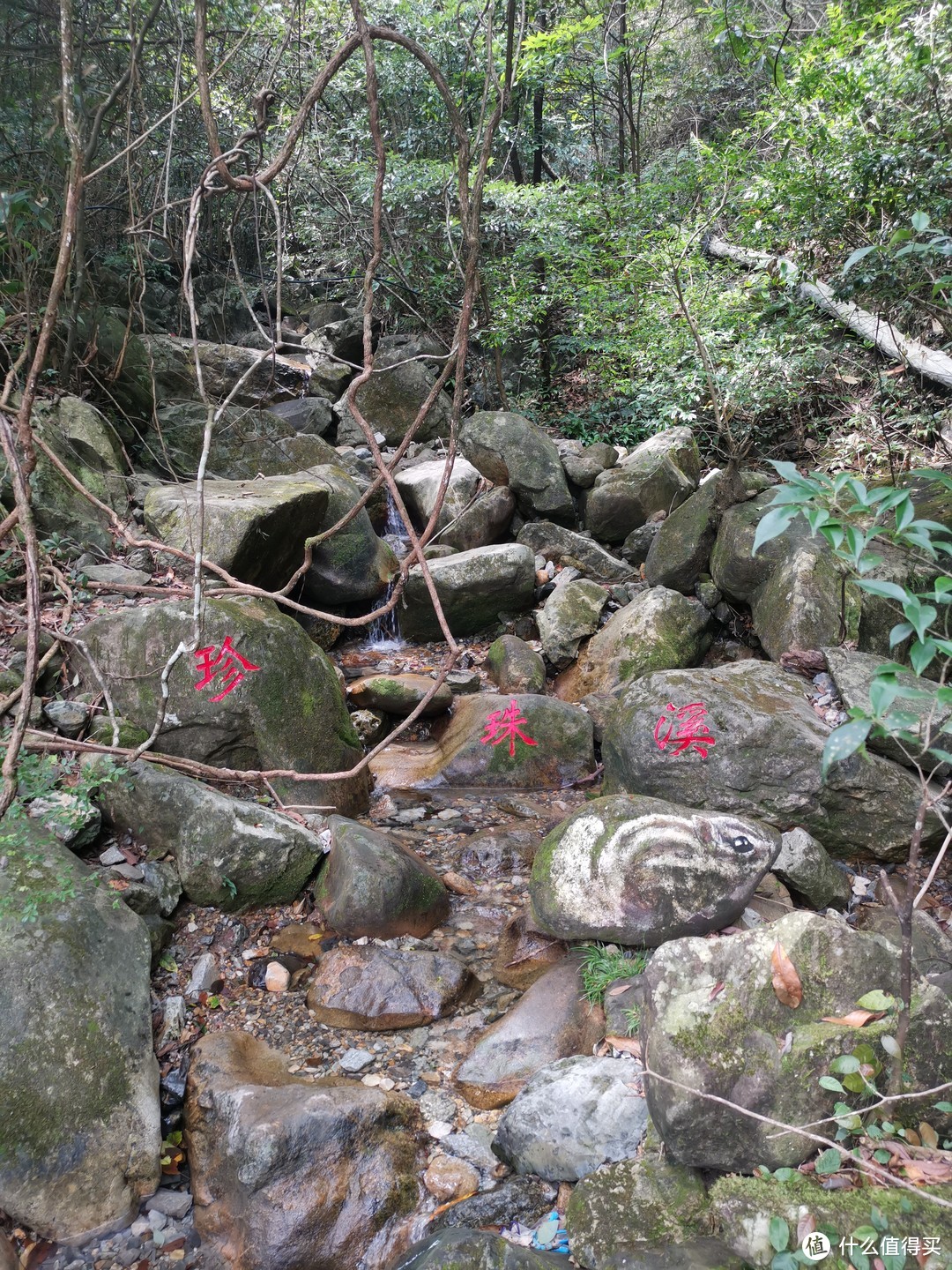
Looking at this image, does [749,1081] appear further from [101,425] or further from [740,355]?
[101,425]

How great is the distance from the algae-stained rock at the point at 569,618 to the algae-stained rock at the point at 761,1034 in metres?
4.41

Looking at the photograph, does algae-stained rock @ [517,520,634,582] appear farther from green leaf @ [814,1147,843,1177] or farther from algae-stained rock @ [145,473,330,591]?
green leaf @ [814,1147,843,1177]

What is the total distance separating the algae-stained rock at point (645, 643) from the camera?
6215mm

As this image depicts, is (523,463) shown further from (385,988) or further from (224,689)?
(385,988)

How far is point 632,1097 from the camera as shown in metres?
2.59

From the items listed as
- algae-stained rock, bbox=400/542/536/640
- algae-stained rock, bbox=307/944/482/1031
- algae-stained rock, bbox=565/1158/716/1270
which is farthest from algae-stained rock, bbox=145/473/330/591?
algae-stained rock, bbox=565/1158/716/1270

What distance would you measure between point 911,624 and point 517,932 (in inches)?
115

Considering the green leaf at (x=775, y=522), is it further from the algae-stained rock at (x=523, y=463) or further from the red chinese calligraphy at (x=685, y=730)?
the algae-stained rock at (x=523, y=463)

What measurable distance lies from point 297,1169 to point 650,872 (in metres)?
1.60

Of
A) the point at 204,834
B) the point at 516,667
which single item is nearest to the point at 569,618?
the point at 516,667

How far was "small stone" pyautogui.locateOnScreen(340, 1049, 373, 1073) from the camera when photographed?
10.1ft

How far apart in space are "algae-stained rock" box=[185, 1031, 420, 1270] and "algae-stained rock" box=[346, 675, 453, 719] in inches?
132

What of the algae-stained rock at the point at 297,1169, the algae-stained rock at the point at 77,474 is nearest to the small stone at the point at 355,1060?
the algae-stained rock at the point at 297,1169

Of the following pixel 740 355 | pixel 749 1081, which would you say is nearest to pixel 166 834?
pixel 749 1081
